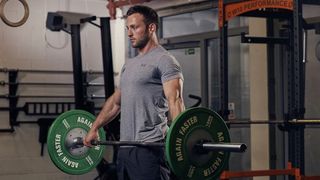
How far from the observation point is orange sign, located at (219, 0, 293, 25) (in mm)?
3723

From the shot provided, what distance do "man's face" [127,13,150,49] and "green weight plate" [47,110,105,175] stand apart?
724 mm

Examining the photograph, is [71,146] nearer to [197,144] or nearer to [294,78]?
[197,144]

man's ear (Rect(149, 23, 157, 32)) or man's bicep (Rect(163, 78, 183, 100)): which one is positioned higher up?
man's ear (Rect(149, 23, 157, 32))

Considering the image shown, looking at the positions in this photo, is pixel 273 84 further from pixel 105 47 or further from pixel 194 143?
pixel 194 143

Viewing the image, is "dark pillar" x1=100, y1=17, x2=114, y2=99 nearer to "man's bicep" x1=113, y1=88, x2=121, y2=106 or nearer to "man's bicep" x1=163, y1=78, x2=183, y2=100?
"man's bicep" x1=113, y1=88, x2=121, y2=106

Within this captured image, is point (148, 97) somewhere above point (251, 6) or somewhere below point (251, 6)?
below

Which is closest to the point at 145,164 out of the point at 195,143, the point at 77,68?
the point at 195,143

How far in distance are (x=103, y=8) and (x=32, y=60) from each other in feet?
3.46

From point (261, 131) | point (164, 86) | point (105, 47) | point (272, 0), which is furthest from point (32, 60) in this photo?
point (164, 86)

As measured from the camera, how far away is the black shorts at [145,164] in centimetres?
270

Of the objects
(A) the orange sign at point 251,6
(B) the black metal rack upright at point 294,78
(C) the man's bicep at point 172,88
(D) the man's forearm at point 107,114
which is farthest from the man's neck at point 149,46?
(A) the orange sign at point 251,6

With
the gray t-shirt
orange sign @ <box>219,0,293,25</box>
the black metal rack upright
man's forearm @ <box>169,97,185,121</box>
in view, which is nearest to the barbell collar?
man's forearm @ <box>169,97,185,121</box>

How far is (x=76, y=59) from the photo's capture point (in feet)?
17.9

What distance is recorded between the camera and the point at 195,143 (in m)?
2.53
